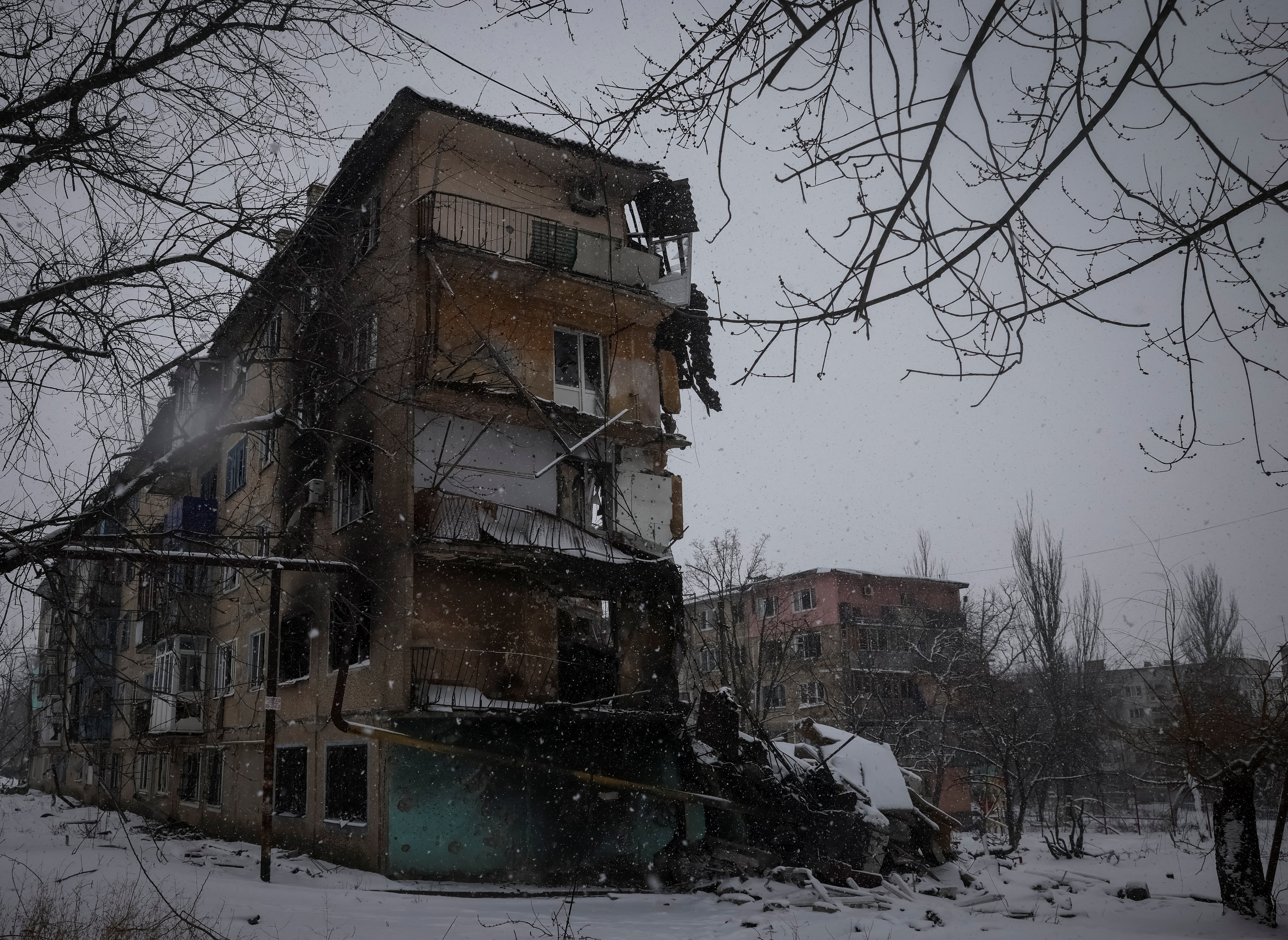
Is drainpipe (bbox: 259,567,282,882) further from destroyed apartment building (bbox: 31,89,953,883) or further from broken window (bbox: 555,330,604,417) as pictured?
broken window (bbox: 555,330,604,417)

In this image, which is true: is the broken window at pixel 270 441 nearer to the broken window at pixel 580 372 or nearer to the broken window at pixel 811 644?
the broken window at pixel 580 372

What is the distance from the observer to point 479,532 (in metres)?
15.5

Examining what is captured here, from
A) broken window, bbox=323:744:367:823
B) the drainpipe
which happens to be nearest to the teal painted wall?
broken window, bbox=323:744:367:823

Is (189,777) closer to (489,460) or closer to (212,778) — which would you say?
(212,778)

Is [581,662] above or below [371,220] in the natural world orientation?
below

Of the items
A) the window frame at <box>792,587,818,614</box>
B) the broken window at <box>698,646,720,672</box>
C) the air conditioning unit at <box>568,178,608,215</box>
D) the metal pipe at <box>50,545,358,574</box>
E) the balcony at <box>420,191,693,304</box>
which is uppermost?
the air conditioning unit at <box>568,178,608,215</box>

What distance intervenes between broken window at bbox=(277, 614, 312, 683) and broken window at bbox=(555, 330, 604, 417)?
730 centimetres

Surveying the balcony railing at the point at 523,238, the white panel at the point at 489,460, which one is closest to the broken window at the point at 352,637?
the white panel at the point at 489,460

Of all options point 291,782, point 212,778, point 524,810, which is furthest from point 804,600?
point 524,810

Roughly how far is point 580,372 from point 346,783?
361 inches

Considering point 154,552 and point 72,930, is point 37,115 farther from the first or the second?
point 72,930

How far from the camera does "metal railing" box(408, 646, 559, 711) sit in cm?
1487

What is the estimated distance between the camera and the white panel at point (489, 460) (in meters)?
16.3

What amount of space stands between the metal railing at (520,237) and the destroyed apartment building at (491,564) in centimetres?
7
